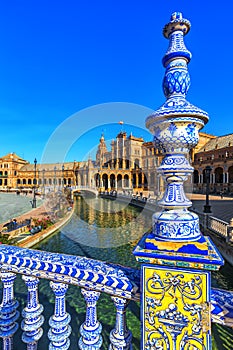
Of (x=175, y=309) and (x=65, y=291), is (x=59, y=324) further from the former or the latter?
(x=175, y=309)

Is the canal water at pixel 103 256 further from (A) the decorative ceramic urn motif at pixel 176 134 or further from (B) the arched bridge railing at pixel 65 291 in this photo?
(A) the decorative ceramic urn motif at pixel 176 134

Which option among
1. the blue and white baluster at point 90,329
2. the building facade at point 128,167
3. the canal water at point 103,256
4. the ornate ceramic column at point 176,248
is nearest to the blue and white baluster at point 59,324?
the blue and white baluster at point 90,329

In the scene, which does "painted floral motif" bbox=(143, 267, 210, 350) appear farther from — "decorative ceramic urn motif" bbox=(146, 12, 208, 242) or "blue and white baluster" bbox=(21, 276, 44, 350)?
"blue and white baluster" bbox=(21, 276, 44, 350)

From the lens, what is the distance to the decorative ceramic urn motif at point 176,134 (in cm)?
131

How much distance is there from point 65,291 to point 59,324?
0.73 feet

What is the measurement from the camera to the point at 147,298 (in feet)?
4.02

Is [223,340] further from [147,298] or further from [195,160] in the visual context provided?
[195,160]

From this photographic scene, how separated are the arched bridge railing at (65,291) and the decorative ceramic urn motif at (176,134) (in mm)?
389

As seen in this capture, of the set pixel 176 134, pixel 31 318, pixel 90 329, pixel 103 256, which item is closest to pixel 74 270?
pixel 90 329

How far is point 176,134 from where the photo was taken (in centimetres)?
136

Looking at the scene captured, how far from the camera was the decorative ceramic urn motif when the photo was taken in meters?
1.31

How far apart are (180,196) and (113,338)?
3.43 feet

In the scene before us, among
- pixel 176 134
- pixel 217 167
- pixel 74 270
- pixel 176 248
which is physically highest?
pixel 217 167

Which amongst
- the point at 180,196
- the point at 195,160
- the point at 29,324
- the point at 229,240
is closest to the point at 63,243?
the point at 229,240
